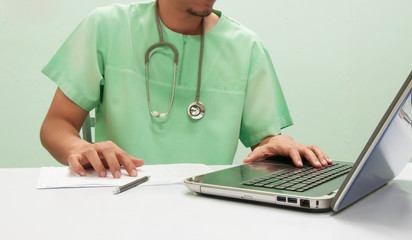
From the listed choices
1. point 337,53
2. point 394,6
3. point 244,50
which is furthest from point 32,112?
point 394,6

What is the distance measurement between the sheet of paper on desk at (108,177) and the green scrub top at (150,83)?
0.92ft

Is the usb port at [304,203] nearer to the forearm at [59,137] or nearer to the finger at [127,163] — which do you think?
the finger at [127,163]

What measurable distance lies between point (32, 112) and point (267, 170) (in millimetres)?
1362

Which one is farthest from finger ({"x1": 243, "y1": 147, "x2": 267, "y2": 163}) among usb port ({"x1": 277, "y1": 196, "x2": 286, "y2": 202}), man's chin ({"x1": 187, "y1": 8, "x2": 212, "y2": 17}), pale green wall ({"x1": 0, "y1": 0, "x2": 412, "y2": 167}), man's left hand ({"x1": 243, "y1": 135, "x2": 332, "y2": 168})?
pale green wall ({"x1": 0, "y1": 0, "x2": 412, "y2": 167})

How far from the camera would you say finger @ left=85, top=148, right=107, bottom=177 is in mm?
661

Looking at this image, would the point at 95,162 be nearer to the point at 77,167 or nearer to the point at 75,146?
the point at 77,167

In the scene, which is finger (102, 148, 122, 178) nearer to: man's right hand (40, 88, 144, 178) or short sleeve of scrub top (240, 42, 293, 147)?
man's right hand (40, 88, 144, 178)

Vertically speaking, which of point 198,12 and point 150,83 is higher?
point 198,12

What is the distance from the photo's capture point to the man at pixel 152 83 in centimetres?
102

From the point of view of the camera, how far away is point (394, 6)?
6.28 feet

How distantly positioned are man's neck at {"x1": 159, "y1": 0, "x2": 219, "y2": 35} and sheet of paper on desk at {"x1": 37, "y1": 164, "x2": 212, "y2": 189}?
1.63ft

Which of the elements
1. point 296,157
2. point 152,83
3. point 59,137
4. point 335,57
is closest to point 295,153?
point 296,157

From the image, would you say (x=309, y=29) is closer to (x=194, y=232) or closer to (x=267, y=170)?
(x=267, y=170)

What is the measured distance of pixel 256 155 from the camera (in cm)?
82
